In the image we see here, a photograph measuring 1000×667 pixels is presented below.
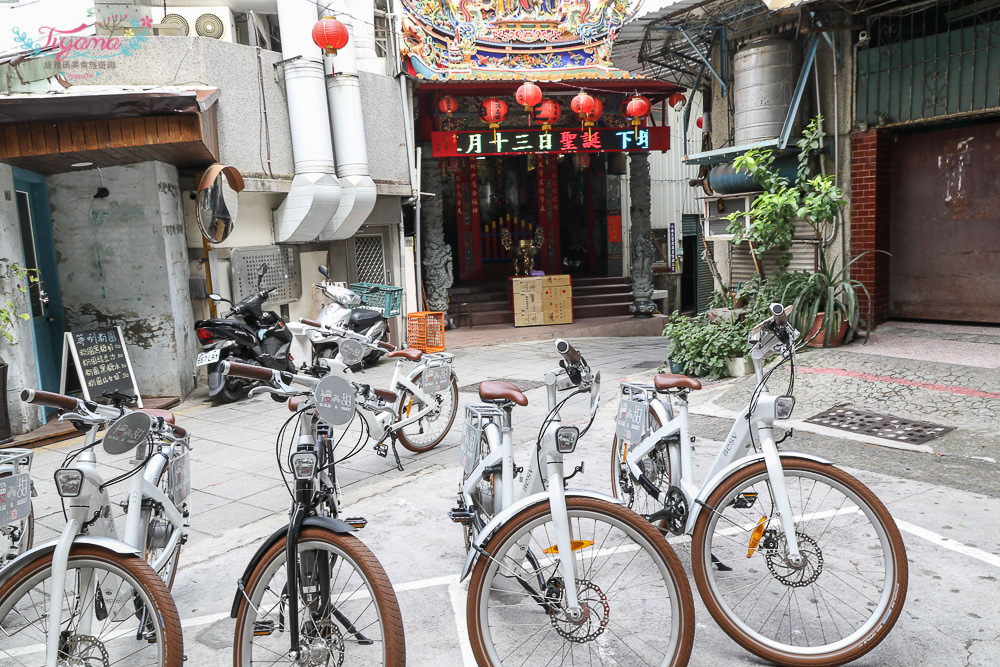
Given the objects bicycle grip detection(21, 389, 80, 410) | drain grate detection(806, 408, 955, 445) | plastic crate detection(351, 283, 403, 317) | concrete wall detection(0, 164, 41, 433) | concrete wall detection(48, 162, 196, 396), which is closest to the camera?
bicycle grip detection(21, 389, 80, 410)

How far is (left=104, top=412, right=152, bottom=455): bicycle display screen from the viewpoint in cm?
316

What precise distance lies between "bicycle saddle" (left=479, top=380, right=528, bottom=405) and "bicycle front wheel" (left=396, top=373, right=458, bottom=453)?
2.56 metres

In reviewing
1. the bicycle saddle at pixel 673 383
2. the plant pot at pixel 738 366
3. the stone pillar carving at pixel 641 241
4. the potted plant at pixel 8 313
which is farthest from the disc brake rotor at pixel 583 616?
the stone pillar carving at pixel 641 241

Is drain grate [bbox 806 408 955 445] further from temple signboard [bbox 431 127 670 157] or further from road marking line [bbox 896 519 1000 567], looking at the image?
temple signboard [bbox 431 127 670 157]

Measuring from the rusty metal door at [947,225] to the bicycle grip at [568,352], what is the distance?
742 cm

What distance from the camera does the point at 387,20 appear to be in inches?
523

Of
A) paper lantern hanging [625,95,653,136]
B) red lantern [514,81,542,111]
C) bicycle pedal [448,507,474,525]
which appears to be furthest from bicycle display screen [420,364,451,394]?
paper lantern hanging [625,95,653,136]

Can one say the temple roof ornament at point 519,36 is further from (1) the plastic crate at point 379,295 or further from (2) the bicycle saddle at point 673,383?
(2) the bicycle saddle at point 673,383

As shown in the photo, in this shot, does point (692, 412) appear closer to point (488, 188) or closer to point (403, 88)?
point (403, 88)

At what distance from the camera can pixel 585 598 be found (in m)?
2.92

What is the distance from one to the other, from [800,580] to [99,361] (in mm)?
7949

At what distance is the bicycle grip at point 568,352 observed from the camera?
3.03 m

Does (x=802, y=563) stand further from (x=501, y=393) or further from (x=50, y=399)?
(x=50, y=399)

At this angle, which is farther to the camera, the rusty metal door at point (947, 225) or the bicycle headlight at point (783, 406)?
the rusty metal door at point (947, 225)
